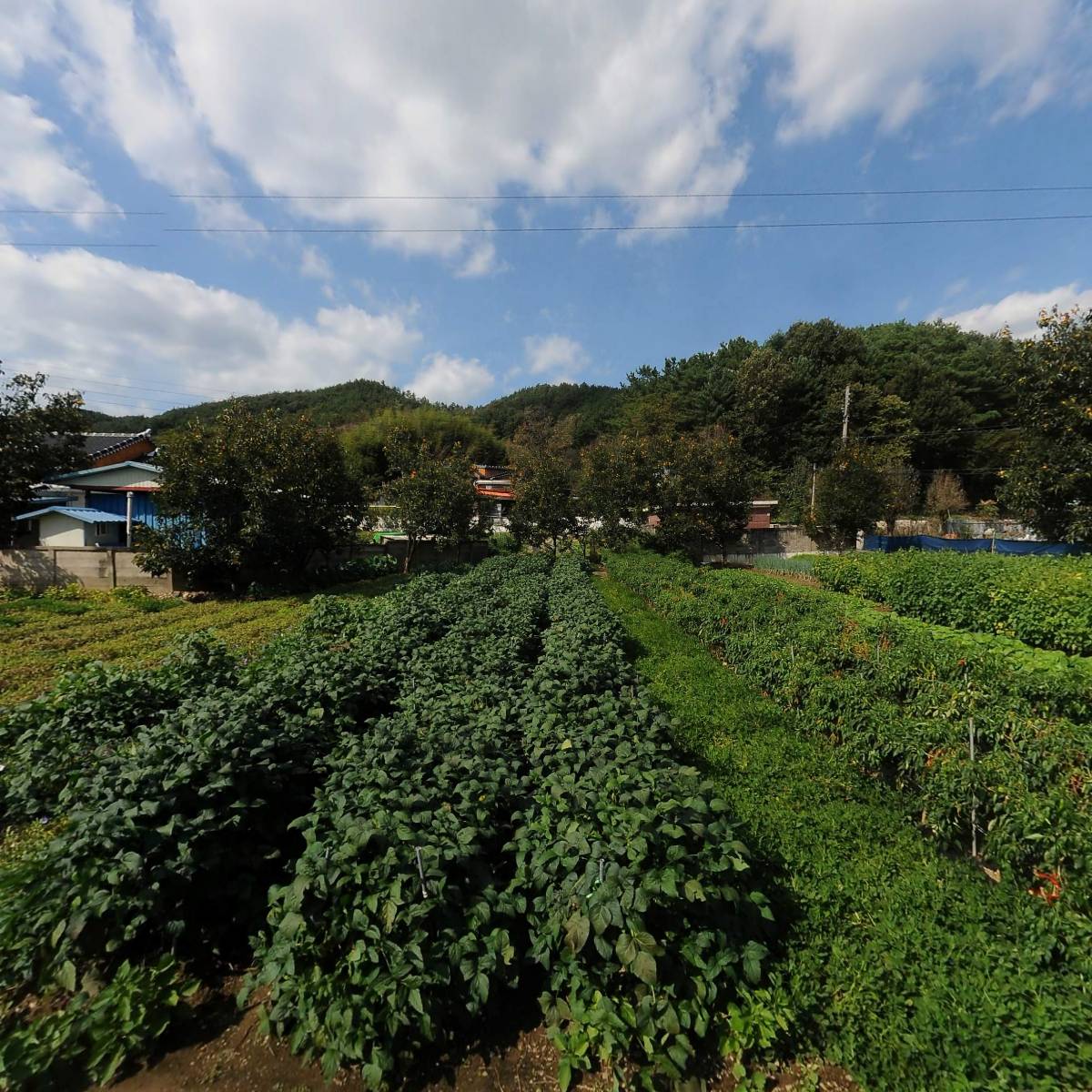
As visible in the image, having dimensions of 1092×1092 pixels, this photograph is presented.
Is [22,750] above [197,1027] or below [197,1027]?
above

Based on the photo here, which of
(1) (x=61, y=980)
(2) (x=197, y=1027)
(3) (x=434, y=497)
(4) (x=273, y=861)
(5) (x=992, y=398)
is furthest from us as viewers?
(5) (x=992, y=398)

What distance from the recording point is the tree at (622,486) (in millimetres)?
22984

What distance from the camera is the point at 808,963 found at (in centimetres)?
277

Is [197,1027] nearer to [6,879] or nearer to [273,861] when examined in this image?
[273,861]

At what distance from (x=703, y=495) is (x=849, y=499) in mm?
7719

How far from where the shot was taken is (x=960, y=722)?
4.53 meters

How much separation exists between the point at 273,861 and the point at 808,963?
10.2ft

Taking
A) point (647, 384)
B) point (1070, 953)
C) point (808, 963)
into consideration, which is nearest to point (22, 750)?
point (808, 963)

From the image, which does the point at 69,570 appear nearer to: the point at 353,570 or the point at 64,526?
the point at 64,526

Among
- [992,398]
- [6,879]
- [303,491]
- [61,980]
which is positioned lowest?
[61,980]

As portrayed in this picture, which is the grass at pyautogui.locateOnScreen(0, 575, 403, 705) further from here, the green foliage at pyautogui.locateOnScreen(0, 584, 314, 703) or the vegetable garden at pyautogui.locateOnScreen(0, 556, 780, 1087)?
the vegetable garden at pyautogui.locateOnScreen(0, 556, 780, 1087)

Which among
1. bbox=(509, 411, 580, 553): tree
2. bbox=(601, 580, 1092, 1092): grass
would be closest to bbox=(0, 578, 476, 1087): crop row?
bbox=(601, 580, 1092, 1092): grass

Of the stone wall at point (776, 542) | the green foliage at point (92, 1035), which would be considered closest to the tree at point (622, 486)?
the stone wall at point (776, 542)

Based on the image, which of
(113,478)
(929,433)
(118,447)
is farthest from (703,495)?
(929,433)
